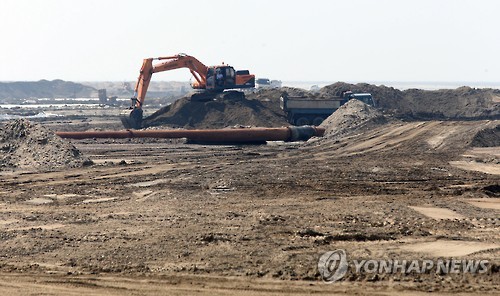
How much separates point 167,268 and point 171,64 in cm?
4126

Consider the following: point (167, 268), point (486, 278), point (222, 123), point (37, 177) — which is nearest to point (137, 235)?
point (167, 268)

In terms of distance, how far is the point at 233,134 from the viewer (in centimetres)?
4078

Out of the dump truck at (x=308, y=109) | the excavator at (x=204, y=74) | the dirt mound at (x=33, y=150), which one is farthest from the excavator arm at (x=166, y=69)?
the dirt mound at (x=33, y=150)

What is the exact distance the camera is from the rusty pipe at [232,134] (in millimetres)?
40875

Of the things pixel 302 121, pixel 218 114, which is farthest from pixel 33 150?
pixel 302 121

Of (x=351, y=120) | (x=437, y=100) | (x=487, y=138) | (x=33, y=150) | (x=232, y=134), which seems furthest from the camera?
(x=437, y=100)

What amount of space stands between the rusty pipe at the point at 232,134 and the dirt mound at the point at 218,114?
746cm

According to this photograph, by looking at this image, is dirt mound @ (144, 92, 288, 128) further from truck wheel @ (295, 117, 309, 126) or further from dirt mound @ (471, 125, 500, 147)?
dirt mound @ (471, 125, 500, 147)

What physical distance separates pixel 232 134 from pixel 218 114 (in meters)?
11.9

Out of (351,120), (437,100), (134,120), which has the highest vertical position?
(437,100)

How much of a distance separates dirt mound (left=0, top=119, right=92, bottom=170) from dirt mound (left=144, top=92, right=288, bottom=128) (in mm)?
19804

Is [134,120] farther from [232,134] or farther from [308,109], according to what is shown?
[308,109]

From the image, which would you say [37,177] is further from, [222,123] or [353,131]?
[222,123]

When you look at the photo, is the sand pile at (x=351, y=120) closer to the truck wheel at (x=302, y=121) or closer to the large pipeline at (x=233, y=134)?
the large pipeline at (x=233, y=134)
